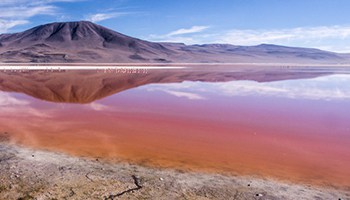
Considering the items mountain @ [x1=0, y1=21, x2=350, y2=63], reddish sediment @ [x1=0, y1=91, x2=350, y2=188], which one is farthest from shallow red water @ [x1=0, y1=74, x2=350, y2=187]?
mountain @ [x1=0, y1=21, x2=350, y2=63]

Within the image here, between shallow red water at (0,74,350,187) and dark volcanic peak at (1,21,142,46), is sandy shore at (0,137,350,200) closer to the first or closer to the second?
shallow red water at (0,74,350,187)

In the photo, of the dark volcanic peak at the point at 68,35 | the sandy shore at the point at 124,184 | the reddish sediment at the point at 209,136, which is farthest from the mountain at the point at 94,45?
the sandy shore at the point at 124,184

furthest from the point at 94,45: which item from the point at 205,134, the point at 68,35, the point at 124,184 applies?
the point at 124,184

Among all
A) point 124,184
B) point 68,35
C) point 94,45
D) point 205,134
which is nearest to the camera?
point 124,184

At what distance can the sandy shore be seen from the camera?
4.90 metres

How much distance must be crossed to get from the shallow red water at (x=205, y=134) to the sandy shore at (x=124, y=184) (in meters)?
0.47

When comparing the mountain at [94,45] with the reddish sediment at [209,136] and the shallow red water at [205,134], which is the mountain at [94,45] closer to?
the shallow red water at [205,134]

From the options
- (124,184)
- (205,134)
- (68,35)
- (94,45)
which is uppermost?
(68,35)

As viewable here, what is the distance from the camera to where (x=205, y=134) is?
8898 mm

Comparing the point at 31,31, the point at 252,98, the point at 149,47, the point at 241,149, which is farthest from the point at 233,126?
the point at 31,31

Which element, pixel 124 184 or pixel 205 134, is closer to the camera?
pixel 124 184

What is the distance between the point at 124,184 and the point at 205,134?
13.0 ft

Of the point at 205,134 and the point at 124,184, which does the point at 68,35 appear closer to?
the point at 205,134

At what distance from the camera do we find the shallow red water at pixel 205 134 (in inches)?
258
